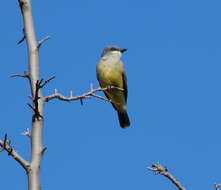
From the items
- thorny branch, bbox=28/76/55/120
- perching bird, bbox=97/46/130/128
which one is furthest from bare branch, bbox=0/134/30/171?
perching bird, bbox=97/46/130/128

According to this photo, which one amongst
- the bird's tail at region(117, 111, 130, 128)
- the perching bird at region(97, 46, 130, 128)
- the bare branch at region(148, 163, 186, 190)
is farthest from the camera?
the bird's tail at region(117, 111, 130, 128)

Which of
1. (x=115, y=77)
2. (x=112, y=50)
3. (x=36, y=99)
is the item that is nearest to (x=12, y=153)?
(x=36, y=99)

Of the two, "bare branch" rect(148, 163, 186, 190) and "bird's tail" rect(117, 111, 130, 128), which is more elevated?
"bird's tail" rect(117, 111, 130, 128)

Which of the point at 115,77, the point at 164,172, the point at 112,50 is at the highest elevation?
the point at 112,50

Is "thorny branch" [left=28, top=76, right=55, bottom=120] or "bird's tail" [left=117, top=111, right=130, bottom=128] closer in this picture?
"thorny branch" [left=28, top=76, right=55, bottom=120]

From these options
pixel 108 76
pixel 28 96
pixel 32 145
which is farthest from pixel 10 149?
pixel 108 76

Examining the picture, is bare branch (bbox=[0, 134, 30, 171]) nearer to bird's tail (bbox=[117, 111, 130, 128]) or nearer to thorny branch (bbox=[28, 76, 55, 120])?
thorny branch (bbox=[28, 76, 55, 120])

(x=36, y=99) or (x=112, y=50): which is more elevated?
(x=112, y=50)

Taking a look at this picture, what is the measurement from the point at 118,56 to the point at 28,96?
288 inches

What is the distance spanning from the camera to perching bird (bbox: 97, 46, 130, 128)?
10.3 meters

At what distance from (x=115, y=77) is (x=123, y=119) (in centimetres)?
131

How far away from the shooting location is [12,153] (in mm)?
3279

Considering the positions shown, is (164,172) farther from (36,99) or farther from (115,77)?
(115,77)

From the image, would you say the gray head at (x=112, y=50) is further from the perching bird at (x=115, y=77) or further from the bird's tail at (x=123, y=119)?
the bird's tail at (x=123, y=119)
